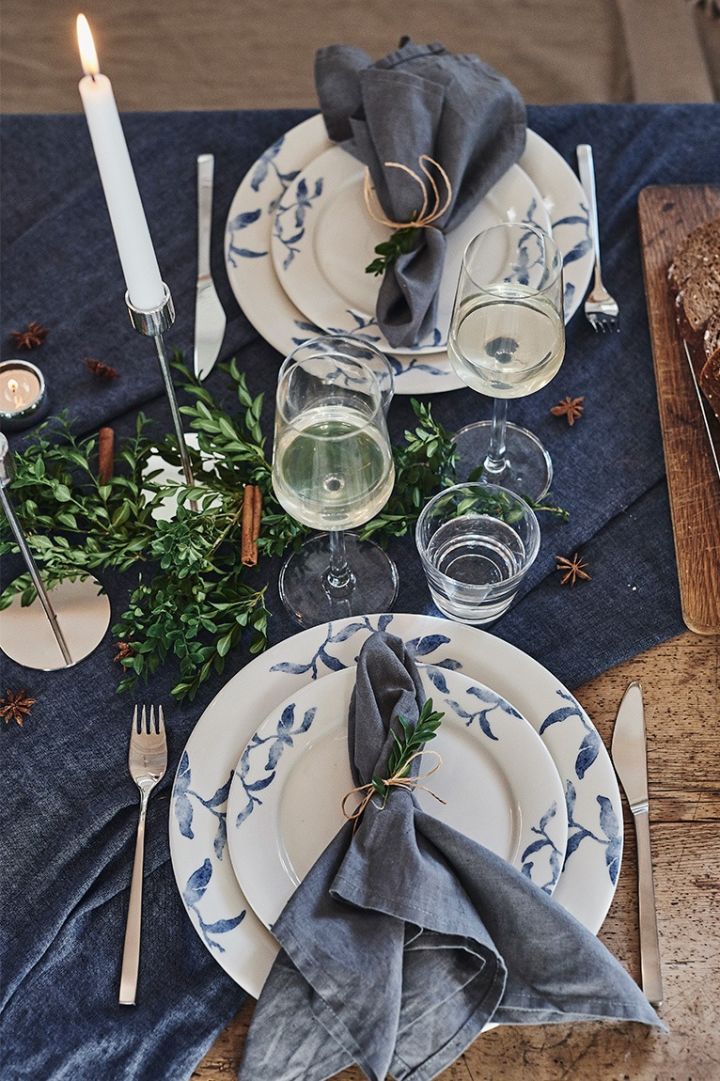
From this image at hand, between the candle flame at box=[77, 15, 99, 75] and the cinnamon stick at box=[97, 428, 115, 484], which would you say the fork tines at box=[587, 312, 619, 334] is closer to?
the cinnamon stick at box=[97, 428, 115, 484]

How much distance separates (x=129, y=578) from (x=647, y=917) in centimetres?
65

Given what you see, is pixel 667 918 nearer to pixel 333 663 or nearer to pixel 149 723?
pixel 333 663

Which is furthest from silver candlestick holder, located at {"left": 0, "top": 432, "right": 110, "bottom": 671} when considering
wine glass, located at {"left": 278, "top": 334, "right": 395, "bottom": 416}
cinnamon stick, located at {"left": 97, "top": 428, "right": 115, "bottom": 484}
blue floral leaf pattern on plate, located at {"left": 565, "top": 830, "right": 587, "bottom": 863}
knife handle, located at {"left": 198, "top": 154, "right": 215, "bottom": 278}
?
blue floral leaf pattern on plate, located at {"left": 565, "top": 830, "right": 587, "bottom": 863}

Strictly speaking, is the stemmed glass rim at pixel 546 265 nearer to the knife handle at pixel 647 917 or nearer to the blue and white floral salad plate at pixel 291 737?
the blue and white floral salad plate at pixel 291 737

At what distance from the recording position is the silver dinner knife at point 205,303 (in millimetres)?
1374

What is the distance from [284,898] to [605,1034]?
310mm

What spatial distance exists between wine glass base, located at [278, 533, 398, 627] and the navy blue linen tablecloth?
0.02m

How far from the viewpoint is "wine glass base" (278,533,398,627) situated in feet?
4.00

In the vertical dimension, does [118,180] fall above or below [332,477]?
above

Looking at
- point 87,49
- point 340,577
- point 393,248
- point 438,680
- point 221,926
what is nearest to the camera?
point 87,49

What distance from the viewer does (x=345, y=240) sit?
1417 millimetres

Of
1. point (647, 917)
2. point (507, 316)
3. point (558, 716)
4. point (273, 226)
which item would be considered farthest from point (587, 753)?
point (273, 226)

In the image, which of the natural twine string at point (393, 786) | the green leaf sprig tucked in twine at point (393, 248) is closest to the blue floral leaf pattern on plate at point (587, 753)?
the natural twine string at point (393, 786)

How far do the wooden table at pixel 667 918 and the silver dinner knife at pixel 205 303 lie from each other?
0.61 m
